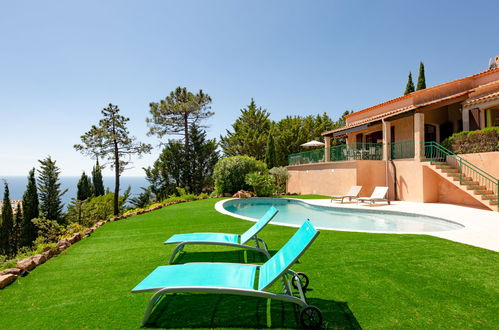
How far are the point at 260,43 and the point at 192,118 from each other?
13632 millimetres

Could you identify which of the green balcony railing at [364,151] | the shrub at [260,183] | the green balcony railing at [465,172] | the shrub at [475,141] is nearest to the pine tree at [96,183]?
the shrub at [260,183]

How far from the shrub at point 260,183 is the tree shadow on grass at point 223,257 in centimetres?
1315

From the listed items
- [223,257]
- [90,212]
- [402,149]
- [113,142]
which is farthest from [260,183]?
[90,212]

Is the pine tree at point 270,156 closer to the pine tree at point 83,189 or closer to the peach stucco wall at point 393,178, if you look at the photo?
the peach stucco wall at point 393,178

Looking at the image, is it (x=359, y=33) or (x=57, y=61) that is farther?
(x=359, y=33)

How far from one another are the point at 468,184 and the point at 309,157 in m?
10.7

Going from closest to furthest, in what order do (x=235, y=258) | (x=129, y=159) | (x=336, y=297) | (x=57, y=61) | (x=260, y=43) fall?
(x=336, y=297) < (x=235, y=258) < (x=57, y=61) < (x=260, y=43) < (x=129, y=159)

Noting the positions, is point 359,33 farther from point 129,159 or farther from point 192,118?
point 129,159

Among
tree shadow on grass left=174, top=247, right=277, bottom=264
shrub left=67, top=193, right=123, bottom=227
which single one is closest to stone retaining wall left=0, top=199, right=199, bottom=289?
tree shadow on grass left=174, top=247, right=277, bottom=264

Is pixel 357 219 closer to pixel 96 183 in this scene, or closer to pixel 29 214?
pixel 29 214

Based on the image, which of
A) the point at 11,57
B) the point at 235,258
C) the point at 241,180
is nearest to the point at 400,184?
the point at 241,180

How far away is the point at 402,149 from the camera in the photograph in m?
16.1

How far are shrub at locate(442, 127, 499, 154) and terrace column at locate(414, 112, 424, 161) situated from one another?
4.96 ft

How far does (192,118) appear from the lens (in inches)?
1292
